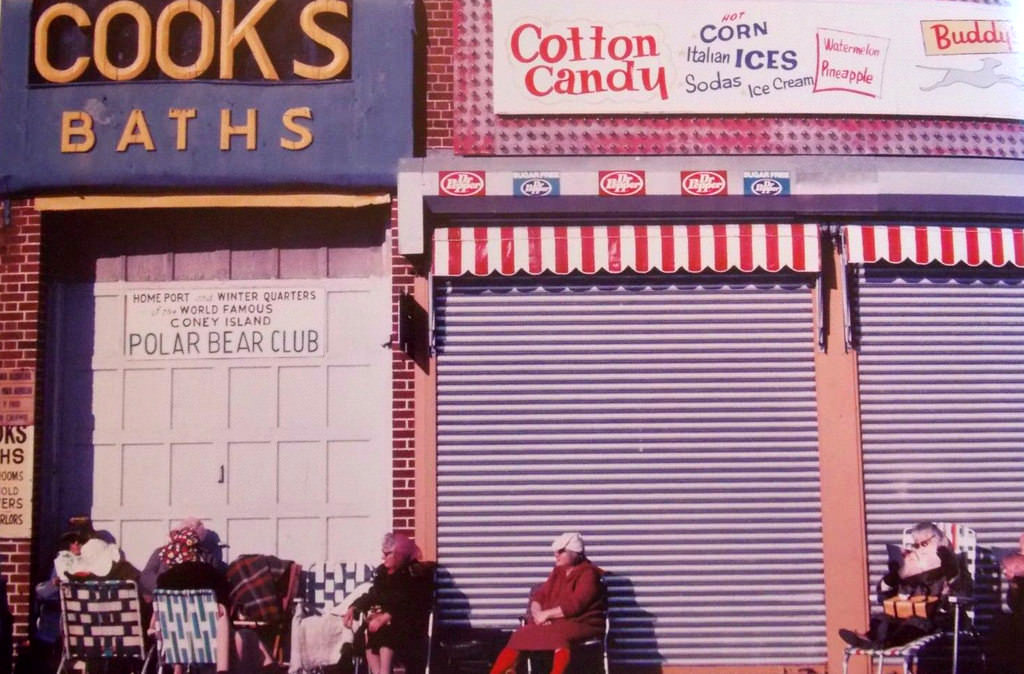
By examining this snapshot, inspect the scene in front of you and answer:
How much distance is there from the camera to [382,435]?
920 centimetres

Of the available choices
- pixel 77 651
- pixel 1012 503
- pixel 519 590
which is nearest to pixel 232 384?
pixel 77 651

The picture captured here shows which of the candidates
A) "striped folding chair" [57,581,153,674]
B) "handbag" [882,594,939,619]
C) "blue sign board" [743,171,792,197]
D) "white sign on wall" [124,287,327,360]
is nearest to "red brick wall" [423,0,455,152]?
"white sign on wall" [124,287,327,360]

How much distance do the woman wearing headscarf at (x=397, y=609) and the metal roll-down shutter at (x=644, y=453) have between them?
1.34ft

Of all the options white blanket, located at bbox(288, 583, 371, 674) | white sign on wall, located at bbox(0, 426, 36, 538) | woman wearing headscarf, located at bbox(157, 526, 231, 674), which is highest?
white sign on wall, located at bbox(0, 426, 36, 538)

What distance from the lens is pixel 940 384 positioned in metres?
8.95

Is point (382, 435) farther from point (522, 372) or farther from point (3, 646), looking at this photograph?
point (3, 646)

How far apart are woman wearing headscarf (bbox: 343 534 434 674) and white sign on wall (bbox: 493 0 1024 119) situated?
3.83 meters

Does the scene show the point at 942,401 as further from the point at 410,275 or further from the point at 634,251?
the point at 410,275

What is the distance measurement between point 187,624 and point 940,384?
20.7ft

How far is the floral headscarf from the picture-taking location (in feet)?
27.7

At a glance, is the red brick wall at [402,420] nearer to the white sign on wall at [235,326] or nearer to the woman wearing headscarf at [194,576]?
the white sign on wall at [235,326]

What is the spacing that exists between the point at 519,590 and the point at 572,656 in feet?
2.72

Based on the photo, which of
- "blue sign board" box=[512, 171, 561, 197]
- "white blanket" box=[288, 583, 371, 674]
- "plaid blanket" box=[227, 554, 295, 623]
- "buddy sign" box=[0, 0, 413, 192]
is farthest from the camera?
"buddy sign" box=[0, 0, 413, 192]

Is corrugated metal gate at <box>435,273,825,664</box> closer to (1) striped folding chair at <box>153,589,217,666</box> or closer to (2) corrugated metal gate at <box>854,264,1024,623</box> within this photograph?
→ (2) corrugated metal gate at <box>854,264,1024,623</box>
